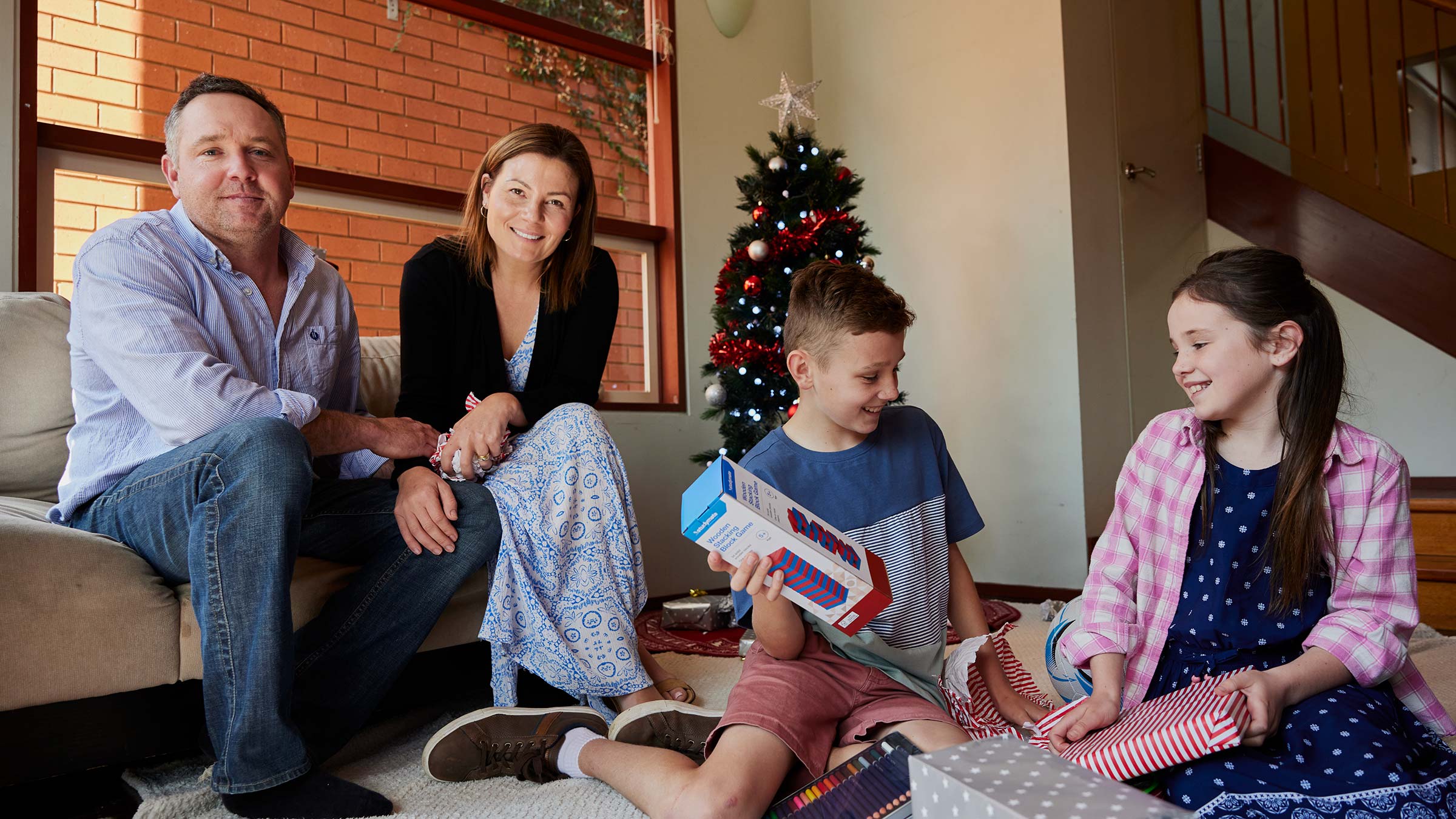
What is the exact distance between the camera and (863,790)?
3.73ft

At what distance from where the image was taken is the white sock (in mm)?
1525

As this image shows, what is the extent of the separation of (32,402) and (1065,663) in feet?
6.52

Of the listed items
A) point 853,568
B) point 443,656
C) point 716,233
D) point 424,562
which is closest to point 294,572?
point 424,562

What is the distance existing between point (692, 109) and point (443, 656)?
2599 mm

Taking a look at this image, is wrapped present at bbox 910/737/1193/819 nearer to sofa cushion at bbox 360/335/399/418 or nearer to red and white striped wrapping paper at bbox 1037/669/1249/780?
red and white striped wrapping paper at bbox 1037/669/1249/780

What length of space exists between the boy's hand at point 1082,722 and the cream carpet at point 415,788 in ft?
1.95

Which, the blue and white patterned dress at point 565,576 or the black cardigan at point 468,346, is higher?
the black cardigan at point 468,346

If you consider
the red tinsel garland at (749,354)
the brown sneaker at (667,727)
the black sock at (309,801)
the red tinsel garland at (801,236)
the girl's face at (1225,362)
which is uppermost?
the red tinsel garland at (801,236)

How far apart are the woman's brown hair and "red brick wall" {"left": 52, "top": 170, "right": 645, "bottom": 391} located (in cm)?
95

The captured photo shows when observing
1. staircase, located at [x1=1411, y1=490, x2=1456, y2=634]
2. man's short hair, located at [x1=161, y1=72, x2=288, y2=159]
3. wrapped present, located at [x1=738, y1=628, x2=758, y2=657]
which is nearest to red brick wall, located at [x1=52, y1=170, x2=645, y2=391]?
man's short hair, located at [x1=161, y1=72, x2=288, y2=159]

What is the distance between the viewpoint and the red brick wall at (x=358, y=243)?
2.50 m

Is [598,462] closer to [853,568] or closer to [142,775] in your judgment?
[853,568]

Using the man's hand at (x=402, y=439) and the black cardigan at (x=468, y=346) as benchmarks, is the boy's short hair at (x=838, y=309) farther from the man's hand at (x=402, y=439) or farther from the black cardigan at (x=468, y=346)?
the man's hand at (x=402, y=439)

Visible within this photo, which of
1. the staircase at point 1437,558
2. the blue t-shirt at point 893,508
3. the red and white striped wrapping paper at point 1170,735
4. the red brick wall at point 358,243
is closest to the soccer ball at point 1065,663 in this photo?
the blue t-shirt at point 893,508
